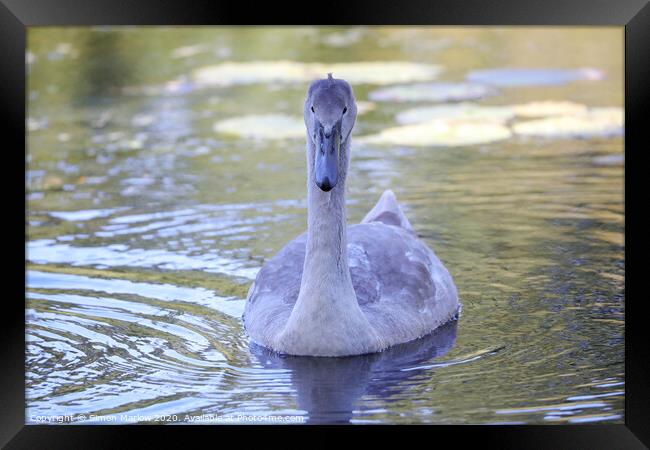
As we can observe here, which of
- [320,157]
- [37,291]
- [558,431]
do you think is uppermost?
[320,157]

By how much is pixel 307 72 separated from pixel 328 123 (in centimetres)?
1131

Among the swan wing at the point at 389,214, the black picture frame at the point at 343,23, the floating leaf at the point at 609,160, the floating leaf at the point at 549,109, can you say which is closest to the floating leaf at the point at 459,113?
the floating leaf at the point at 549,109

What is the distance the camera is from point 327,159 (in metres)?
9.62

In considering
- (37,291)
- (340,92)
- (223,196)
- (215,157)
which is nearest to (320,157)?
(340,92)

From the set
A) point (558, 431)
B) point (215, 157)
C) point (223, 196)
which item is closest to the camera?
point (558, 431)

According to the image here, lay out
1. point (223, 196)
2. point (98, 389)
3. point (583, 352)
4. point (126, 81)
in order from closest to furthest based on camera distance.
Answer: point (98, 389) → point (583, 352) → point (223, 196) → point (126, 81)

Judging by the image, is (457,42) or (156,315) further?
(457,42)

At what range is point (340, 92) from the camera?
9828 mm

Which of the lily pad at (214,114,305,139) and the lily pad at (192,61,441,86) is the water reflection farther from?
the lily pad at (192,61,441,86)

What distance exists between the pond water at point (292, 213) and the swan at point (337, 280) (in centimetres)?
18

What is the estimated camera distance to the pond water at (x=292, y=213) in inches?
377

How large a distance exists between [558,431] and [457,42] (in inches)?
618

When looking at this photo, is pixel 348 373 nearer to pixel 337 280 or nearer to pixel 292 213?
pixel 337 280

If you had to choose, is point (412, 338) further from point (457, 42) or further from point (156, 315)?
point (457, 42)
